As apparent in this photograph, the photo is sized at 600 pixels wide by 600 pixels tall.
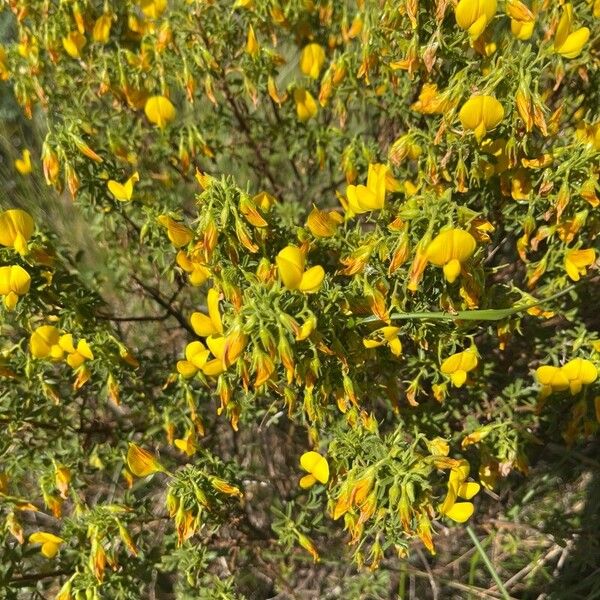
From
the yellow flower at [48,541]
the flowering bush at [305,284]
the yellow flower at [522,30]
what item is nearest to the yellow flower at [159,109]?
the flowering bush at [305,284]

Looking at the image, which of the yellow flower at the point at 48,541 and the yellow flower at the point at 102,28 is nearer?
the yellow flower at the point at 48,541

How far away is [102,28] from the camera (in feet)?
7.59

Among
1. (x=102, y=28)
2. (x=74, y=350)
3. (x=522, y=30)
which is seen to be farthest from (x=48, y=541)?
(x=522, y=30)

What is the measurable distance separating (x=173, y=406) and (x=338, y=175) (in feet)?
4.48

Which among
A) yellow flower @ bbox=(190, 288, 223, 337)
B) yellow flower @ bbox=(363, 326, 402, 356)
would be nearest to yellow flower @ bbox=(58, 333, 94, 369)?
yellow flower @ bbox=(190, 288, 223, 337)

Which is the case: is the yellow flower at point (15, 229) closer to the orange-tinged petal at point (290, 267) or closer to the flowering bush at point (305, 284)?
the flowering bush at point (305, 284)

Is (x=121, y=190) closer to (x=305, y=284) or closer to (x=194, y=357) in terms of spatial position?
(x=194, y=357)

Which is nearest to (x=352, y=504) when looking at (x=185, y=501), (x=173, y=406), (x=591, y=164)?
(x=185, y=501)

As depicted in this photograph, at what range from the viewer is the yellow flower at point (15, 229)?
1576 millimetres

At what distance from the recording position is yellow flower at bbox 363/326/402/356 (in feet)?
4.99

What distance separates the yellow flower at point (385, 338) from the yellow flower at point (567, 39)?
80cm

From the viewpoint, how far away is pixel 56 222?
3604mm

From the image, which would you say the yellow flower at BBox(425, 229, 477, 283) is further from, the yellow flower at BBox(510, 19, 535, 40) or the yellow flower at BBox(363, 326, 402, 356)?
the yellow flower at BBox(510, 19, 535, 40)

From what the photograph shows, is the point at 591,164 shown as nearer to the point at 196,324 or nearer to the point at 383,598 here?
the point at 196,324
